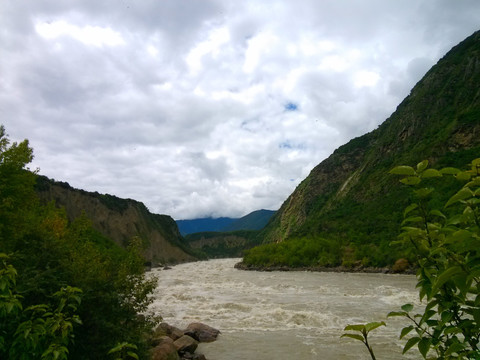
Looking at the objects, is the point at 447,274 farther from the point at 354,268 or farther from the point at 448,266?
the point at 354,268

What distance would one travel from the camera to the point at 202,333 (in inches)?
725

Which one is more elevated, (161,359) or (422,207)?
(422,207)

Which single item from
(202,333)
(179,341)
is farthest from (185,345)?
(202,333)

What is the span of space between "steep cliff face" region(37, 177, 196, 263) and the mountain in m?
47.1

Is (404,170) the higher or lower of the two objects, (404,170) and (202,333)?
the higher

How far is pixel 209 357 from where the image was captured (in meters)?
15.7

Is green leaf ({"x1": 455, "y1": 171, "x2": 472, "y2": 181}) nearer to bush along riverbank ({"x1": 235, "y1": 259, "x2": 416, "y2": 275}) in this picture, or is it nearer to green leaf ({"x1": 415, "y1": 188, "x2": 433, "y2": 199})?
green leaf ({"x1": 415, "y1": 188, "x2": 433, "y2": 199})

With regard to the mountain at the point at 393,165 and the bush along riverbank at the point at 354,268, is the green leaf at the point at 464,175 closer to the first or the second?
the bush along riverbank at the point at 354,268

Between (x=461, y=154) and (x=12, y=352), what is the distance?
81967 millimetres

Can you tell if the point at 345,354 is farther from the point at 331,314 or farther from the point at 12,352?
the point at 12,352

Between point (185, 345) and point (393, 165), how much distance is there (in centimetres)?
9418

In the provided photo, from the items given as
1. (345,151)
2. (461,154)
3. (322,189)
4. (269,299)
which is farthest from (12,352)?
(345,151)

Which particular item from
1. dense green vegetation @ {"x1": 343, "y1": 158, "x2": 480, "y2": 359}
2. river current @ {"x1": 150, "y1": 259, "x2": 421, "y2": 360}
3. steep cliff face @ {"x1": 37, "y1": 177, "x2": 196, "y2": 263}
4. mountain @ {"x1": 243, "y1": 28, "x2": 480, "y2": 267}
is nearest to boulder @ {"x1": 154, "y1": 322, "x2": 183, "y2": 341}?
river current @ {"x1": 150, "y1": 259, "x2": 421, "y2": 360}

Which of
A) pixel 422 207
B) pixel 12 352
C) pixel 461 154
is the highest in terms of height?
pixel 461 154
